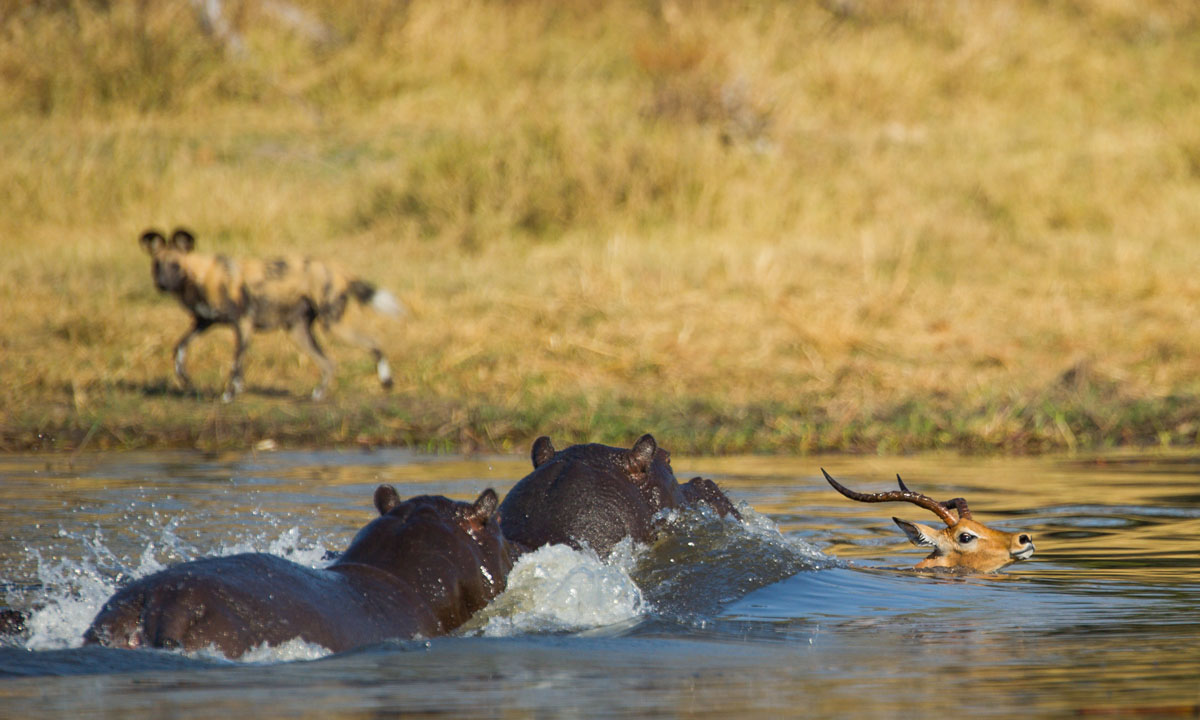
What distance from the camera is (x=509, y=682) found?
3682 millimetres

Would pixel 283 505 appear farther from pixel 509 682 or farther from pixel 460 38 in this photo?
pixel 460 38

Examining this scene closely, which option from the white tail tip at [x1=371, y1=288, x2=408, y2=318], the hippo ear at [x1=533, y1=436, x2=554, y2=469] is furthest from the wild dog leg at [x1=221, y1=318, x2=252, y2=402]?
the hippo ear at [x1=533, y1=436, x2=554, y2=469]

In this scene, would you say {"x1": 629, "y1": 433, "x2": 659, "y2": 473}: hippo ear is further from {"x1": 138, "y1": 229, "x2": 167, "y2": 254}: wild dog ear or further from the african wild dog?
{"x1": 138, "y1": 229, "x2": 167, "y2": 254}: wild dog ear

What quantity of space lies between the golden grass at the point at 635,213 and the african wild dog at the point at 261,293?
1.00ft

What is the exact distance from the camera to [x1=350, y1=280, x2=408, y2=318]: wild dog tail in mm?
10547

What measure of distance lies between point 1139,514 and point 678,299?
15.9ft

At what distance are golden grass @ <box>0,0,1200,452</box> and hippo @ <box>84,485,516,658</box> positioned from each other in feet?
12.9

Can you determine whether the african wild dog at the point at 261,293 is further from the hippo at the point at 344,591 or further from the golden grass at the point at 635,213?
the hippo at the point at 344,591

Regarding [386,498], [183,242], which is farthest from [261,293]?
[386,498]

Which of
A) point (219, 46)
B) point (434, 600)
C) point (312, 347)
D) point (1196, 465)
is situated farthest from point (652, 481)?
point (219, 46)

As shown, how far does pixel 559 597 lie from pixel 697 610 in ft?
1.66

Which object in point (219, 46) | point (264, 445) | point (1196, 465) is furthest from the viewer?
point (219, 46)

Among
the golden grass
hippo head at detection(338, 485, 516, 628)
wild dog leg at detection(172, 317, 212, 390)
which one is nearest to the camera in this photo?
hippo head at detection(338, 485, 516, 628)

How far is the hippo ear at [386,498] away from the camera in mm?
4426
